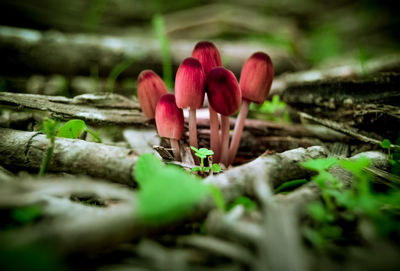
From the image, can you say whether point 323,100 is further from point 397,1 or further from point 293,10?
point 397,1

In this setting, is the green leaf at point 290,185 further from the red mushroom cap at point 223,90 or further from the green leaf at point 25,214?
the green leaf at point 25,214

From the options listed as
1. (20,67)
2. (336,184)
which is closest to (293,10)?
(20,67)

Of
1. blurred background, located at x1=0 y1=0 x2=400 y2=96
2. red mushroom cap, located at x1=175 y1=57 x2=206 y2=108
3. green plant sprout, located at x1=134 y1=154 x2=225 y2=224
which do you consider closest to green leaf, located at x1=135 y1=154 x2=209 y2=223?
green plant sprout, located at x1=134 y1=154 x2=225 y2=224

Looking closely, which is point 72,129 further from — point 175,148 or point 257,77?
point 257,77

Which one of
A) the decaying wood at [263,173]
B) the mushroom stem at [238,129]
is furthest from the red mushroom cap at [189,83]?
the decaying wood at [263,173]

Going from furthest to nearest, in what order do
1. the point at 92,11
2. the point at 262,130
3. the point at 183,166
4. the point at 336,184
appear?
the point at 92,11 → the point at 262,130 → the point at 183,166 → the point at 336,184

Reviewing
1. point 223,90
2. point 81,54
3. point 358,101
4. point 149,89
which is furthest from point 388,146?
point 81,54
